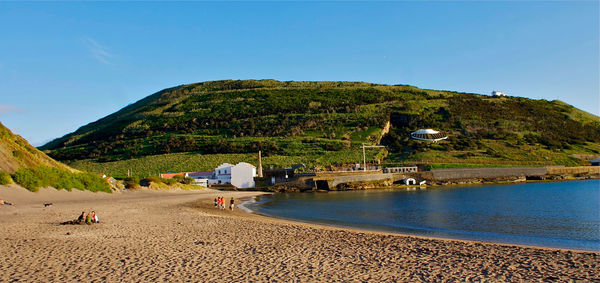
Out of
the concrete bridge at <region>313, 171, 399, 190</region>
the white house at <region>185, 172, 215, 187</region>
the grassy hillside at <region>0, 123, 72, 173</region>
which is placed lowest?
the concrete bridge at <region>313, 171, 399, 190</region>

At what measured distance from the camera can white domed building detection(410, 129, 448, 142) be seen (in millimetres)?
94700

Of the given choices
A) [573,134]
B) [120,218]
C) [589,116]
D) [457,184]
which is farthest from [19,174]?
[589,116]

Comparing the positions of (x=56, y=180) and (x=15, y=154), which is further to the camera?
(x=15, y=154)

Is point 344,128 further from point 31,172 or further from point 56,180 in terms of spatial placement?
point 31,172

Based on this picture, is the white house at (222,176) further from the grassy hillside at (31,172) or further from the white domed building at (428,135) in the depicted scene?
the white domed building at (428,135)

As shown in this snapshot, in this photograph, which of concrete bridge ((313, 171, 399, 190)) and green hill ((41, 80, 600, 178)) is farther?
green hill ((41, 80, 600, 178))

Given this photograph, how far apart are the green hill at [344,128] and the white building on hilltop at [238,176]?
13.3 meters

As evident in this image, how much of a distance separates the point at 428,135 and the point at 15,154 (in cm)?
8272

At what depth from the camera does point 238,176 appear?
228ft

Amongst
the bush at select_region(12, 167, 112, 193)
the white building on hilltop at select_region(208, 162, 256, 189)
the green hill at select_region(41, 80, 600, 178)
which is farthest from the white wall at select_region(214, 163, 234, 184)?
the bush at select_region(12, 167, 112, 193)

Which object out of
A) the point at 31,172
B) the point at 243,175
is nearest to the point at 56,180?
the point at 31,172

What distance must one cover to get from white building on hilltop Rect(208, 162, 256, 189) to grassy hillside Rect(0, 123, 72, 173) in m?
30.0

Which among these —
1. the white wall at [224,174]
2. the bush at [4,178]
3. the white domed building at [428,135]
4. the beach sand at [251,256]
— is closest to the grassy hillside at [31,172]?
the bush at [4,178]

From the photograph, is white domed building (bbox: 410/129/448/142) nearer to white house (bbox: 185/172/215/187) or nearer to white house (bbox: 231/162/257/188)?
white house (bbox: 231/162/257/188)
